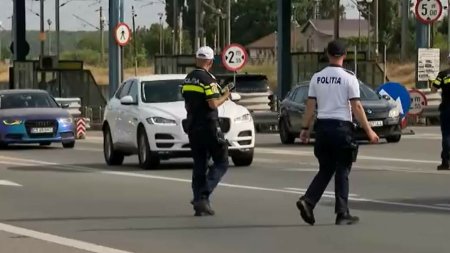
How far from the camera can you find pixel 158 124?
21.4 metres

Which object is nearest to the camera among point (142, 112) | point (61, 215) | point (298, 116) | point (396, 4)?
point (61, 215)

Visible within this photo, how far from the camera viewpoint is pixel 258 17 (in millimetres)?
150625

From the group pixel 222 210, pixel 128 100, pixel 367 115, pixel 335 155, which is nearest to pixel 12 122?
pixel 367 115

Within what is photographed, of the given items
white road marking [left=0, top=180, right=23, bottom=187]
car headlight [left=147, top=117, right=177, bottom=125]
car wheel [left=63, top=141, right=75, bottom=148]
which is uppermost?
car headlight [left=147, top=117, right=177, bottom=125]

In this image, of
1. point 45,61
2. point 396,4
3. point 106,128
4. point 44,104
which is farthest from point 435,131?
point 396,4

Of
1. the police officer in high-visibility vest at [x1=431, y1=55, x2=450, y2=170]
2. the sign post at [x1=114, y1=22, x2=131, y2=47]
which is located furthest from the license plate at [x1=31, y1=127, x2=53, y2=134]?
the sign post at [x1=114, y1=22, x2=131, y2=47]

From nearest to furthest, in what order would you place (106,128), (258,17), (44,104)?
(106,128) → (44,104) → (258,17)

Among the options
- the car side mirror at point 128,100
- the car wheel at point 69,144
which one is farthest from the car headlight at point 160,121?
the car wheel at point 69,144

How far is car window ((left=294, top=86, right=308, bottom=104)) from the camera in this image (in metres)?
30.2

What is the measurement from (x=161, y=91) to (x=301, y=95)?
832 cm

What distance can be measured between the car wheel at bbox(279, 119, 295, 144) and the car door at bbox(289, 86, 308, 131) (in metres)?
0.31

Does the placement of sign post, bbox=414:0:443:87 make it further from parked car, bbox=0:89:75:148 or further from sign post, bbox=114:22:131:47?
sign post, bbox=114:22:131:47

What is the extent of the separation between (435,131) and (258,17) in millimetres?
115009

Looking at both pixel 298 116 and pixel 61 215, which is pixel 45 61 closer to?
pixel 298 116
